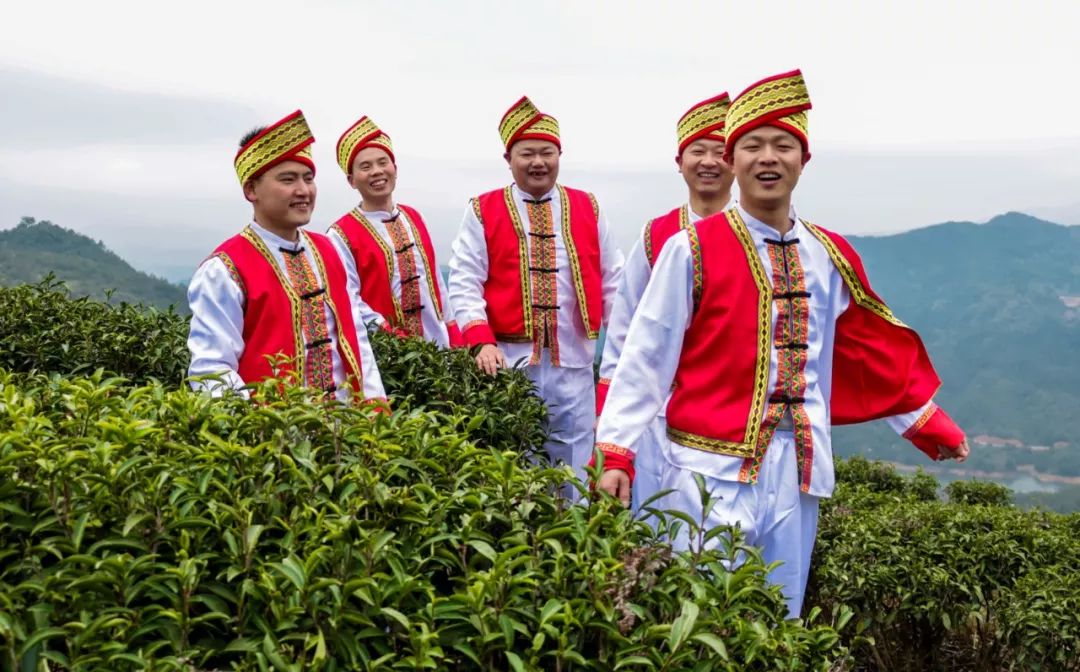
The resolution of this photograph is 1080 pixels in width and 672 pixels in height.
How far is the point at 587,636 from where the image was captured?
2.00 m

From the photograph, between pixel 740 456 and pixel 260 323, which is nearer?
pixel 740 456

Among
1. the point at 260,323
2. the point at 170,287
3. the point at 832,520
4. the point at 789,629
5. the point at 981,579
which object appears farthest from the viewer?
the point at 170,287

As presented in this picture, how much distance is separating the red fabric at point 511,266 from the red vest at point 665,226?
0.82 meters

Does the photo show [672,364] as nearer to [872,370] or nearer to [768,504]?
[768,504]

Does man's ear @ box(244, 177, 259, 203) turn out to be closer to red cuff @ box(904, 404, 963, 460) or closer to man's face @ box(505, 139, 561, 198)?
man's face @ box(505, 139, 561, 198)

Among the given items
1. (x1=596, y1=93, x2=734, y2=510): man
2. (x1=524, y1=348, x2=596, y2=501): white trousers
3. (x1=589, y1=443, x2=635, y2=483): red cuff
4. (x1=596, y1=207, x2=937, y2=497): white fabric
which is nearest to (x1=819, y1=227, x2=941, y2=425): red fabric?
(x1=596, y1=207, x2=937, y2=497): white fabric

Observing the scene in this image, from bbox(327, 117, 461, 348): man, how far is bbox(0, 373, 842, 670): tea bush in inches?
173

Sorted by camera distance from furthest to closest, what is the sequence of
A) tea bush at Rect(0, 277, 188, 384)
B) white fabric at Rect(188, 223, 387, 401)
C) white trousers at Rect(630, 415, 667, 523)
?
tea bush at Rect(0, 277, 188, 384) → white fabric at Rect(188, 223, 387, 401) → white trousers at Rect(630, 415, 667, 523)

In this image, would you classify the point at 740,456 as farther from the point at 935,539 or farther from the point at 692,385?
the point at 935,539

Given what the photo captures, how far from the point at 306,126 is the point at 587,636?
114 inches

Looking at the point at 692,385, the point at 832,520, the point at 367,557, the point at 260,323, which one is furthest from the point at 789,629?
Result: the point at 832,520

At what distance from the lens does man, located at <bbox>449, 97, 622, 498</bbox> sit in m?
6.09

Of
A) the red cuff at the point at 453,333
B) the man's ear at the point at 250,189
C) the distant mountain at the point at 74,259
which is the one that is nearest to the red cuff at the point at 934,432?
the man's ear at the point at 250,189

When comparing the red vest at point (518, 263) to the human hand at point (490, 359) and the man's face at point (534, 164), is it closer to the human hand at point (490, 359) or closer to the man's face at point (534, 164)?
the man's face at point (534, 164)
